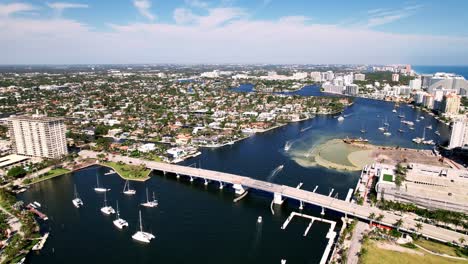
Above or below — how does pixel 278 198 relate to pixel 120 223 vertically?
above

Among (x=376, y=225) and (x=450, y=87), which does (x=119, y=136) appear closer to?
(x=376, y=225)

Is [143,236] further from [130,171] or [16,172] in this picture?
[16,172]

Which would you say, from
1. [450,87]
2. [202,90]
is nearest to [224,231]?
[202,90]

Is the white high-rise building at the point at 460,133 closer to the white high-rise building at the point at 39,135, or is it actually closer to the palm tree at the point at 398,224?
the palm tree at the point at 398,224

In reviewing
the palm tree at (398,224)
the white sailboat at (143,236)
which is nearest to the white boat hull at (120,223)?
the white sailboat at (143,236)

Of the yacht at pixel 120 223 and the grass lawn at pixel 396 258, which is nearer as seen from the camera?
the grass lawn at pixel 396 258

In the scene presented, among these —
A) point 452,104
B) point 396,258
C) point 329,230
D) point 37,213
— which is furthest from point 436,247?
point 452,104
